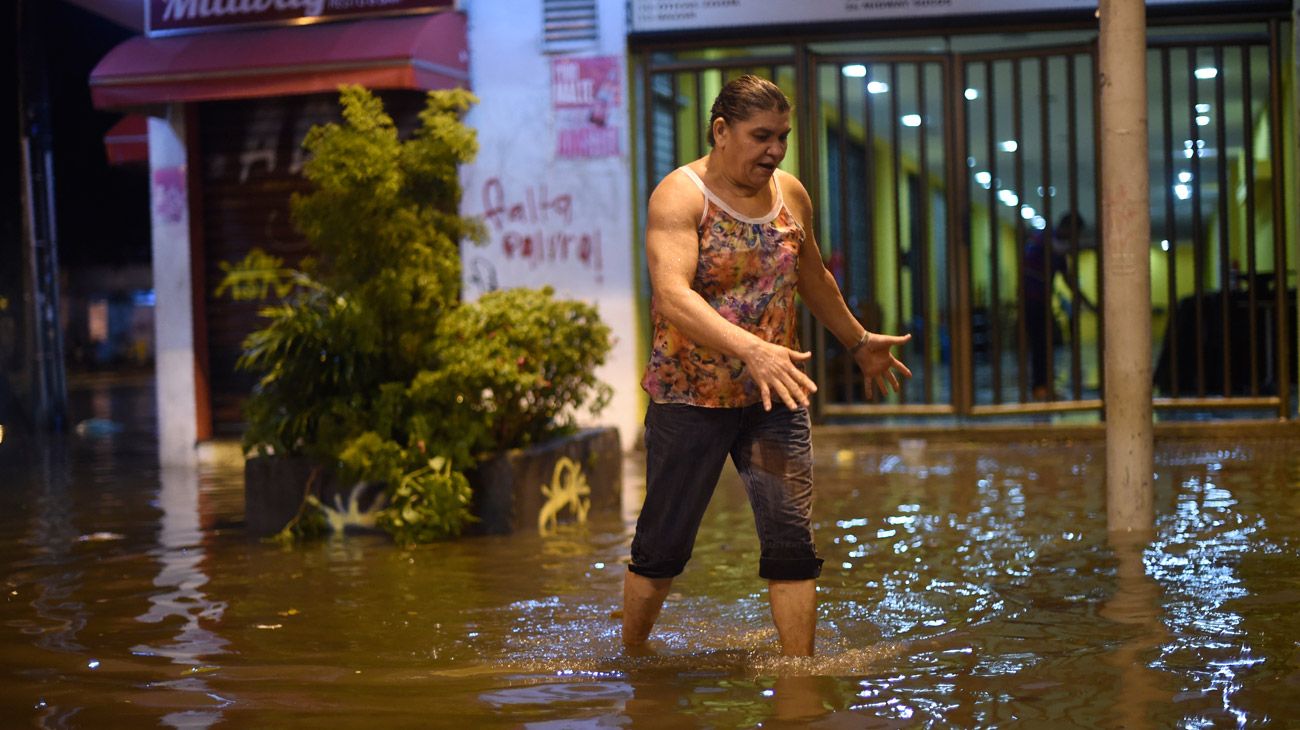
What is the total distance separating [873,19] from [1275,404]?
161 inches

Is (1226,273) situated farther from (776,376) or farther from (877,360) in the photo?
(776,376)

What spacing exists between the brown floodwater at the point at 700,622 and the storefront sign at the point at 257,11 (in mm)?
4690

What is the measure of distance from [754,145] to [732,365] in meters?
0.62

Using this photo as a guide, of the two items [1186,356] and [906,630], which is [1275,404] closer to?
[1186,356]

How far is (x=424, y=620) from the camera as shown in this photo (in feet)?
16.9

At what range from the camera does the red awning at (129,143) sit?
1328cm

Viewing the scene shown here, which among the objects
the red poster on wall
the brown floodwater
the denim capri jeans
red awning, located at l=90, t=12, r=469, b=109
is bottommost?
the brown floodwater

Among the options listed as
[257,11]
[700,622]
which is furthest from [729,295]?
[257,11]

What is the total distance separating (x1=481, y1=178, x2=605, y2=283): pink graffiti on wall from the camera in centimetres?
1141

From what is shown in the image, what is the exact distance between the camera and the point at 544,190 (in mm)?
11469

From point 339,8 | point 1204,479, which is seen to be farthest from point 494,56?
point 1204,479

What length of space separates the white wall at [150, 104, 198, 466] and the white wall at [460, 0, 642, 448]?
2437mm

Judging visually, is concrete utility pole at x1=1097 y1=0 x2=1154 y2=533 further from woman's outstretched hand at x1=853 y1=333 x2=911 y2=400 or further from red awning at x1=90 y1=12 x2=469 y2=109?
red awning at x1=90 y1=12 x2=469 y2=109

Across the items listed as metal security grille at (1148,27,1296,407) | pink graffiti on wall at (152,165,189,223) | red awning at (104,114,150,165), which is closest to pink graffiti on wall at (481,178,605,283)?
pink graffiti on wall at (152,165,189,223)
